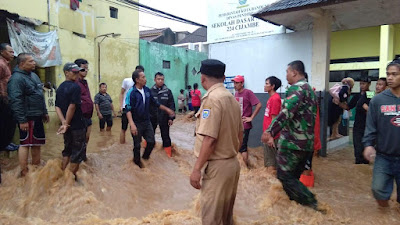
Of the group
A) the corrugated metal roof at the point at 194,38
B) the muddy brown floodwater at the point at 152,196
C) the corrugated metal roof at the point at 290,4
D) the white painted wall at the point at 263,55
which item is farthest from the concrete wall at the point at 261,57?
the corrugated metal roof at the point at 194,38

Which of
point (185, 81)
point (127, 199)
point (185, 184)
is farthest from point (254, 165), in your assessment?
point (185, 81)

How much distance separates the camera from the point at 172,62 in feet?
69.3

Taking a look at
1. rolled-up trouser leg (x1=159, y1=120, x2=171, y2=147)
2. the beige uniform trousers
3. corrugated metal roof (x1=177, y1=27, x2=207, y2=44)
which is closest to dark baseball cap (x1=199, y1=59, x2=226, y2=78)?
the beige uniform trousers

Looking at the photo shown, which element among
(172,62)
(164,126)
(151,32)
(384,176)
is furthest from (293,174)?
(151,32)

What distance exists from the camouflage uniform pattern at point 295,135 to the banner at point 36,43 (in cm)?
973

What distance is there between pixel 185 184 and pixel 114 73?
41.4ft

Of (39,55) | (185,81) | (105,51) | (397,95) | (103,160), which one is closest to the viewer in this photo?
(397,95)

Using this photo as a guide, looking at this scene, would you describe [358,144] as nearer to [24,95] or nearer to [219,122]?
[219,122]

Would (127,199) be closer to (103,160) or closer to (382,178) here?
(103,160)

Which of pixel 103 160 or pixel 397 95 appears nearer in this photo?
pixel 397 95

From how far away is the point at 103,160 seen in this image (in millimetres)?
6535

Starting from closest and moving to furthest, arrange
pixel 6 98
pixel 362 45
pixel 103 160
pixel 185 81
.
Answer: pixel 6 98 < pixel 103 160 < pixel 362 45 < pixel 185 81

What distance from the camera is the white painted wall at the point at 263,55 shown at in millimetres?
7727

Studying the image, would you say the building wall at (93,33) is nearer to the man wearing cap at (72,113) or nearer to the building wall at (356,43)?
the man wearing cap at (72,113)
